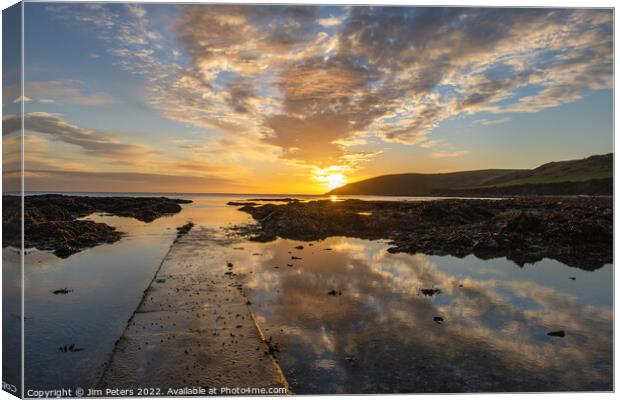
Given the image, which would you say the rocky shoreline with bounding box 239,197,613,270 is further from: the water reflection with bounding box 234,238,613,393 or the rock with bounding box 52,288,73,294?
the rock with bounding box 52,288,73,294

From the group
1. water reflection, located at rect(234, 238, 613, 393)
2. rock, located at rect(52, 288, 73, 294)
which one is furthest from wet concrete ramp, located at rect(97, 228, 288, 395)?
rock, located at rect(52, 288, 73, 294)

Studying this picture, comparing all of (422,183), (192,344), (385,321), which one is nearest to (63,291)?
(192,344)

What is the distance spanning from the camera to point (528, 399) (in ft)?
23.4

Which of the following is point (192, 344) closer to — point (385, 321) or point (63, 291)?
point (385, 321)

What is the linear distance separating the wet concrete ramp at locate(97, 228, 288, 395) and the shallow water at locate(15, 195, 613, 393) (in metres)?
0.44

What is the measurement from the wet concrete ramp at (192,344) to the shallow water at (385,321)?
0.44 m

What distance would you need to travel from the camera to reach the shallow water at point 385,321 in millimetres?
7461

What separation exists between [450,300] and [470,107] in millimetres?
A: 6603

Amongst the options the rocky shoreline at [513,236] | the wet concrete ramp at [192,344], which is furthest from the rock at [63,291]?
the rocky shoreline at [513,236]

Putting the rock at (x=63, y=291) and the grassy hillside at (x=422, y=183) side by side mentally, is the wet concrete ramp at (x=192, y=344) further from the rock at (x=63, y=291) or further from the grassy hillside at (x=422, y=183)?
the grassy hillside at (x=422, y=183)

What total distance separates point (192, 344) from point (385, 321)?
532cm

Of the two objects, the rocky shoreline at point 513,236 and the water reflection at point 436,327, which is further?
the rocky shoreline at point 513,236

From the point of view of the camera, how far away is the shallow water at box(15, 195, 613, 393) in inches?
294

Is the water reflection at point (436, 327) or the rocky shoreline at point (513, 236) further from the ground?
the rocky shoreline at point (513, 236)
